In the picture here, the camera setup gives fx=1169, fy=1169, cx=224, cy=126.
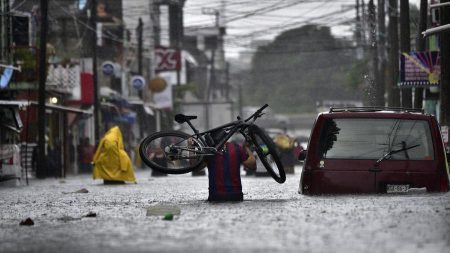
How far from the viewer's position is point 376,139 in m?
16.7

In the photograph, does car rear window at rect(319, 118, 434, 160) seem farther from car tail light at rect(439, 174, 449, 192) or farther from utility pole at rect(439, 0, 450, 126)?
utility pole at rect(439, 0, 450, 126)

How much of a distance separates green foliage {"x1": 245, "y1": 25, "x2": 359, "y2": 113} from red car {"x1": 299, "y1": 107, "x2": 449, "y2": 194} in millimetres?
86473

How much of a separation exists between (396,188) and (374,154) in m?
0.57

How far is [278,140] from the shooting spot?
140ft

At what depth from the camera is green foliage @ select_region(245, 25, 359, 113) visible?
109562 millimetres

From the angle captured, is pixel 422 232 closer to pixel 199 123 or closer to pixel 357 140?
pixel 357 140

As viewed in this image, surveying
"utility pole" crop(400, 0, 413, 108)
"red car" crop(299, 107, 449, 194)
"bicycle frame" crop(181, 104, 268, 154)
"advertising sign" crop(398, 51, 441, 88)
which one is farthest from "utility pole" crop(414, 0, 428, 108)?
"bicycle frame" crop(181, 104, 268, 154)

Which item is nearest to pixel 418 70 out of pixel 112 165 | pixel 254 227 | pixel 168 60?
pixel 112 165

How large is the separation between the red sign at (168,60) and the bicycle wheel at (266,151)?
2054 inches

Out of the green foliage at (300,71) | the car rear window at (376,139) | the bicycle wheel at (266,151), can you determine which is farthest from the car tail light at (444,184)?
the green foliage at (300,71)

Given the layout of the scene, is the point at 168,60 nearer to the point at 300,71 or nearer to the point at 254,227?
the point at 300,71

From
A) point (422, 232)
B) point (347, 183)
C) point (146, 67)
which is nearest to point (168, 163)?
point (347, 183)

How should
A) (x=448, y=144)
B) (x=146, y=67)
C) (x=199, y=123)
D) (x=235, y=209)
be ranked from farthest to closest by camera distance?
(x=146, y=67) → (x=199, y=123) → (x=448, y=144) → (x=235, y=209)

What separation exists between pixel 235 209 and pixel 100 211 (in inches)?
78.7
